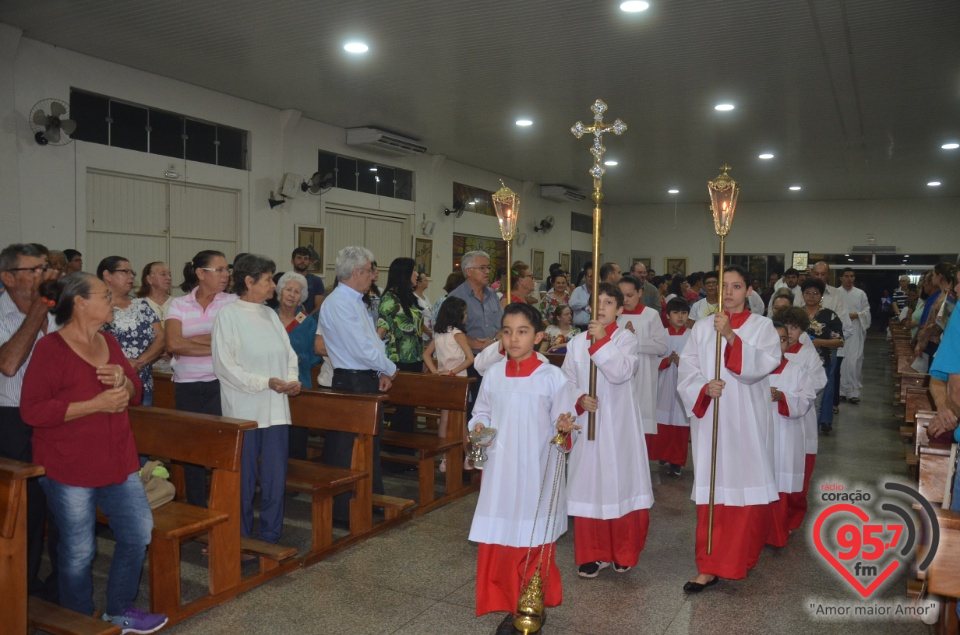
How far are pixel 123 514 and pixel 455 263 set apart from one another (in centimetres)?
1331

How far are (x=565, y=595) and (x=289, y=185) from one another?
8902 mm

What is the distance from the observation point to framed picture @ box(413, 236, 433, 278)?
14.9 meters

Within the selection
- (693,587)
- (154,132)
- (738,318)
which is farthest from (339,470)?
(154,132)

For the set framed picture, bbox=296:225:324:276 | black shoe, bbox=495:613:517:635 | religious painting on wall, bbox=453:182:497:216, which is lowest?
black shoe, bbox=495:613:517:635

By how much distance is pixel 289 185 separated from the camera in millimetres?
11531

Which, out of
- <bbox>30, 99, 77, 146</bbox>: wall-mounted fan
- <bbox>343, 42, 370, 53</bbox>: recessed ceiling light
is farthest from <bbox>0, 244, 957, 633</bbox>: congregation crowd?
<bbox>343, 42, 370, 53</bbox>: recessed ceiling light

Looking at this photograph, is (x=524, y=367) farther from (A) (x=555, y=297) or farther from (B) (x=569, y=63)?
(B) (x=569, y=63)

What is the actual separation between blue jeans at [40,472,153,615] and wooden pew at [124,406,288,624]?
0.16 m

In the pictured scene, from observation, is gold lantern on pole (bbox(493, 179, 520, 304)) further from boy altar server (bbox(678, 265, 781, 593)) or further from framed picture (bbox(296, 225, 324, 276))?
framed picture (bbox(296, 225, 324, 276))

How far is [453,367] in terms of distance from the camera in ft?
21.2

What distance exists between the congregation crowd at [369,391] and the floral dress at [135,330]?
11 mm

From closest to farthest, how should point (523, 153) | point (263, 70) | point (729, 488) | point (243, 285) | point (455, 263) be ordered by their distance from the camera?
point (729, 488) < point (243, 285) < point (263, 70) < point (523, 153) < point (455, 263)

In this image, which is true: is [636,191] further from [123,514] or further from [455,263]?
[123,514]

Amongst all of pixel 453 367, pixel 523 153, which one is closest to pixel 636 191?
pixel 523 153
